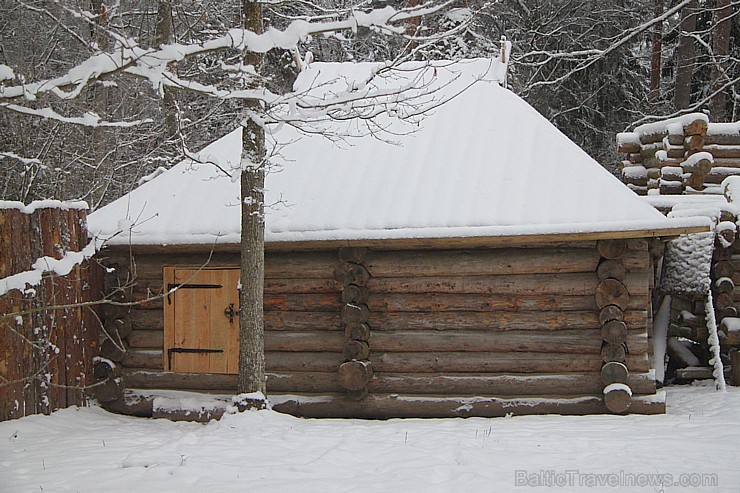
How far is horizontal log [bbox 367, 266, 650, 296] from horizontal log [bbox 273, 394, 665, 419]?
1186mm

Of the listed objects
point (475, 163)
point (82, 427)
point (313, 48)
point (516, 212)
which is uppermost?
point (313, 48)

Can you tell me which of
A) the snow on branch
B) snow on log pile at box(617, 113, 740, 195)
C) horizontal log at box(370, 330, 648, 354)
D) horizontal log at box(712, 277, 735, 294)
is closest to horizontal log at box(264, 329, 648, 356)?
horizontal log at box(370, 330, 648, 354)

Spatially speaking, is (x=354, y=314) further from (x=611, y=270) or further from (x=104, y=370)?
(x=104, y=370)

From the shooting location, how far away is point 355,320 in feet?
27.2

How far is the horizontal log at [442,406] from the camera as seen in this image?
26.5 feet

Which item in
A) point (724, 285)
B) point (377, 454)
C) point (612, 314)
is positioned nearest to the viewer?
point (377, 454)

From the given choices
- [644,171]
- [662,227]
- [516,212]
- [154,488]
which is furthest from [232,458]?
[644,171]

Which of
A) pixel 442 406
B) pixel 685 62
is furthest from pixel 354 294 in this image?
pixel 685 62

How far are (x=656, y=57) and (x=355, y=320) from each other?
15888 millimetres

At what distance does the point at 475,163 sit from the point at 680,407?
371 cm

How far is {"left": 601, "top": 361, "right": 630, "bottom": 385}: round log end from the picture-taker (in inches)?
312

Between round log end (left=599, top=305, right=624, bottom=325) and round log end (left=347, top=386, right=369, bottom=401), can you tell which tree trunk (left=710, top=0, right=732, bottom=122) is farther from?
round log end (left=347, top=386, right=369, bottom=401)

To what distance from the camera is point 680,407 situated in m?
8.48

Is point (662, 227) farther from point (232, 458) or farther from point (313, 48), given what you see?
point (313, 48)
